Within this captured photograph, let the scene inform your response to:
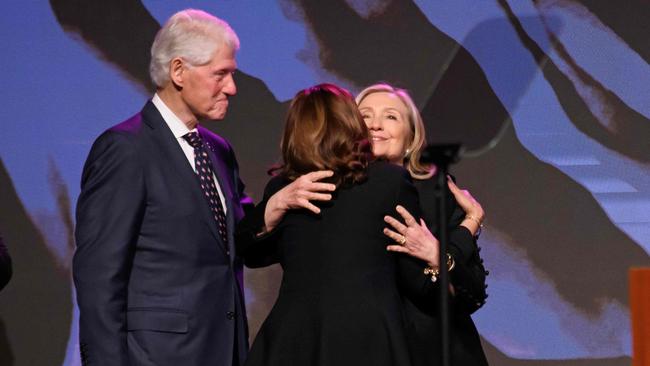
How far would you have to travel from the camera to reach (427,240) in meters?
2.51

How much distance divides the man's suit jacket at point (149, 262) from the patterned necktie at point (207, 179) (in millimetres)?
33

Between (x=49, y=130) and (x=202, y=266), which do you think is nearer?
(x=202, y=266)

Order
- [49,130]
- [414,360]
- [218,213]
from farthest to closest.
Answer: [49,130] < [218,213] < [414,360]

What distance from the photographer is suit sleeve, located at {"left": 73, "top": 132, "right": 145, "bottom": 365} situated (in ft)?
8.14

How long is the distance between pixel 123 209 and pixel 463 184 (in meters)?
1.95

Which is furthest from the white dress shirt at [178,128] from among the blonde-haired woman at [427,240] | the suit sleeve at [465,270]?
the suit sleeve at [465,270]

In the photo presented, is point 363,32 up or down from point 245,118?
up

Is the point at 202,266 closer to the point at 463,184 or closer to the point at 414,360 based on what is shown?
the point at 414,360

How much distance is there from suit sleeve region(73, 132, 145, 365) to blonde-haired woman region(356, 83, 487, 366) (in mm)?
647

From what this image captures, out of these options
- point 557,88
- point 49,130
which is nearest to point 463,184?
point 557,88

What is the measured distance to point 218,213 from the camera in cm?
270

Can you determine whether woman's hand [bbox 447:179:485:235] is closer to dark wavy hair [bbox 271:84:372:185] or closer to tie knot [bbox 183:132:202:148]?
dark wavy hair [bbox 271:84:372:185]

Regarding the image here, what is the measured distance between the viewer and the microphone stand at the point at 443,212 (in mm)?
2043

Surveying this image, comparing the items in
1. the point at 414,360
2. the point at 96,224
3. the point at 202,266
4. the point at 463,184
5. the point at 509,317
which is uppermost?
the point at 96,224
